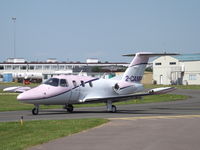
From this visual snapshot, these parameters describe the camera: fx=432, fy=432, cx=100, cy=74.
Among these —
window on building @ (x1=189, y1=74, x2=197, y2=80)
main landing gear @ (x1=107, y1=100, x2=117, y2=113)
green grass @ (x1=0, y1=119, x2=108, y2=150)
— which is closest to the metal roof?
window on building @ (x1=189, y1=74, x2=197, y2=80)

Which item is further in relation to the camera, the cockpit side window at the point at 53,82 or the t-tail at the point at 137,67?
the t-tail at the point at 137,67

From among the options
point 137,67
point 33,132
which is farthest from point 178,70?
point 33,132

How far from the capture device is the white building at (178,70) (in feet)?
317

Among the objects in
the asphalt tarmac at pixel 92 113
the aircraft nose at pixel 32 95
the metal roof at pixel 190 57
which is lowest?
the asphalt tarmac at pixel 92 113

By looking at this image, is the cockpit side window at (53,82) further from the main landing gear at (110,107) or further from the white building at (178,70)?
the white building at (178,70)

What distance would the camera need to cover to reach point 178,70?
331 feet

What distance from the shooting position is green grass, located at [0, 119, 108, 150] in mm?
Answer: 12695

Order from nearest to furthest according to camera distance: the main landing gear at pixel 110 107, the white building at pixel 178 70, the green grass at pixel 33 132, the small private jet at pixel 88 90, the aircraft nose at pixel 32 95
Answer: the green grass at pixel 33 132 → the aircraft nose at pixel 32 95 → the small private jet at pixel 88 90 → the main landing gear at pixel 110 107 → the white building at pixel 178 70

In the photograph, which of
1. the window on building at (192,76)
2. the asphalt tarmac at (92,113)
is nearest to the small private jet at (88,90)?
the asphalt tarmac at (92,113)

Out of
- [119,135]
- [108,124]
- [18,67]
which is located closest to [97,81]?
[108,124]

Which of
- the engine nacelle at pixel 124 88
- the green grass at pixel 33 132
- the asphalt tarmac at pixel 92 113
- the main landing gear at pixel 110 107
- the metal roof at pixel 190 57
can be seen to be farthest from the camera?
the metal roof at pixel 190 57

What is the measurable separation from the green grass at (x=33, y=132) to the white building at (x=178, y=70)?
80.6 m

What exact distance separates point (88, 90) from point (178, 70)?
3015 inches

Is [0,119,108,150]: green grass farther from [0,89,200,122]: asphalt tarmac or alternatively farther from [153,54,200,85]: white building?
[153,54,200,85]: white building
